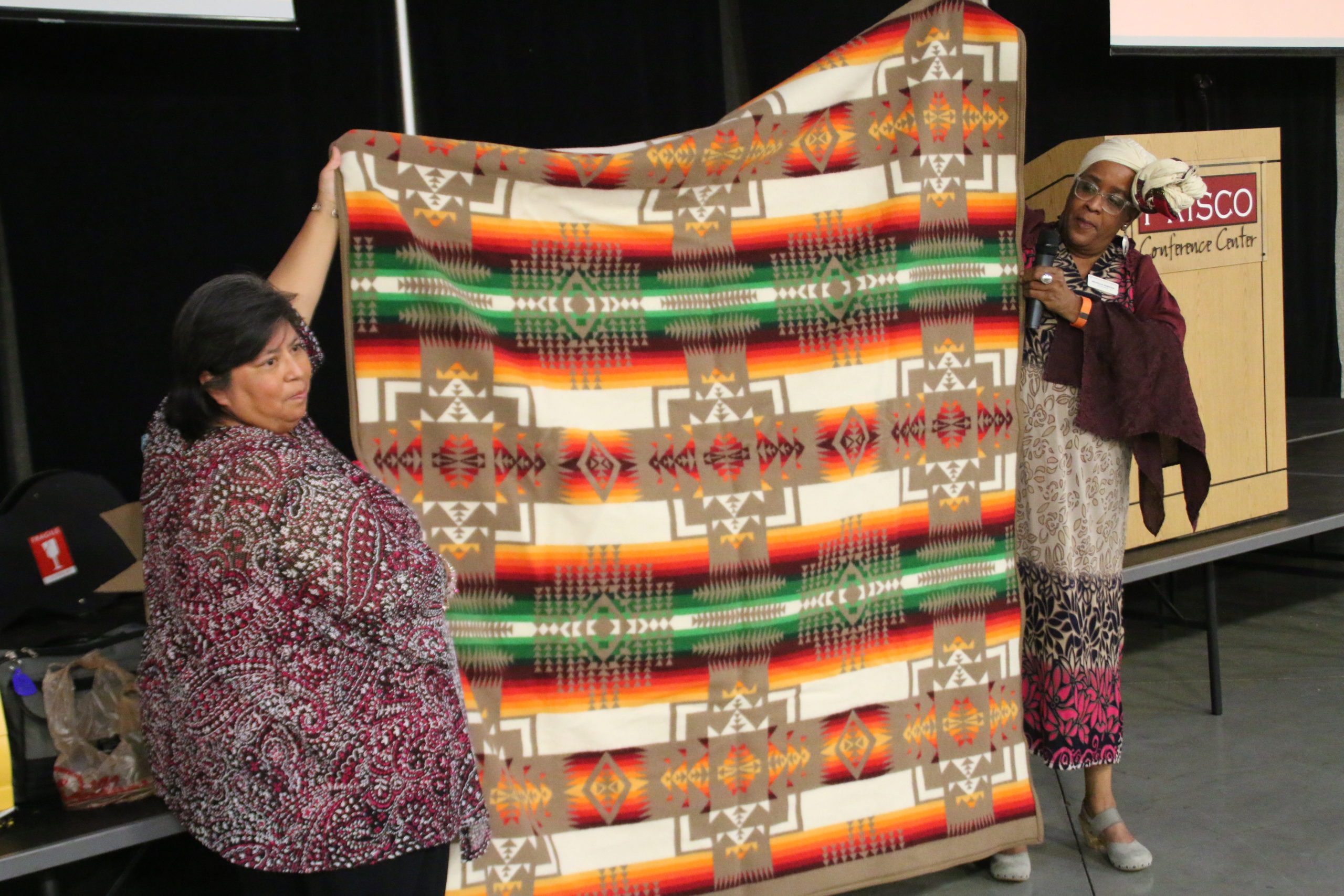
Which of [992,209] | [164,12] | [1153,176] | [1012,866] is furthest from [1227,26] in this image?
[164,12]

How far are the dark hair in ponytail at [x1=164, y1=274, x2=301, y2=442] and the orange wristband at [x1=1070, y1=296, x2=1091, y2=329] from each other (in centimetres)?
161

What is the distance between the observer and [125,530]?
202cm

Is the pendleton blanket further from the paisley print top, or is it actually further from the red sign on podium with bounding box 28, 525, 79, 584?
the red sign on podium with bounding box 28, 525, 79, 584

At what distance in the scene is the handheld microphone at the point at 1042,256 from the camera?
93.7 inches

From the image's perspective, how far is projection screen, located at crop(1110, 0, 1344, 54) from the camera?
5199mm

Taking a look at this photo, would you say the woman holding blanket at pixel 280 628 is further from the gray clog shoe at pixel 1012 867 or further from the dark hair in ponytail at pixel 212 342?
the gray clog shoe at pixel 1012 867

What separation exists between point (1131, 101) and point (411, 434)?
4.99m

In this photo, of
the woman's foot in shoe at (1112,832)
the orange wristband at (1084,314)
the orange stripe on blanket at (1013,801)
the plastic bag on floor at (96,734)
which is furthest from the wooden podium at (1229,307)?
the plastic bag on floor at (96,734)

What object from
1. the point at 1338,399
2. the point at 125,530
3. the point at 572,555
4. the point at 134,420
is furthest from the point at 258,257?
the point at 1338,399

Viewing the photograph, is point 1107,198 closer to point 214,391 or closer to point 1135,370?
point 1135,370

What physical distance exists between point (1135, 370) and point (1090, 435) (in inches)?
6.5

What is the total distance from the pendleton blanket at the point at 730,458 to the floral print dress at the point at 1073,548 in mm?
80

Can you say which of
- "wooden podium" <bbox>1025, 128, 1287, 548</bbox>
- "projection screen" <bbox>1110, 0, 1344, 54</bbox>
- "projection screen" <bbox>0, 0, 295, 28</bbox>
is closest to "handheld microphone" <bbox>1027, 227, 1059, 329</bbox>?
"wooden podium" <bbox>1025, 128, 1287, 548</bbox>

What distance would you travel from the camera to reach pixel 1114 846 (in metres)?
2.55
